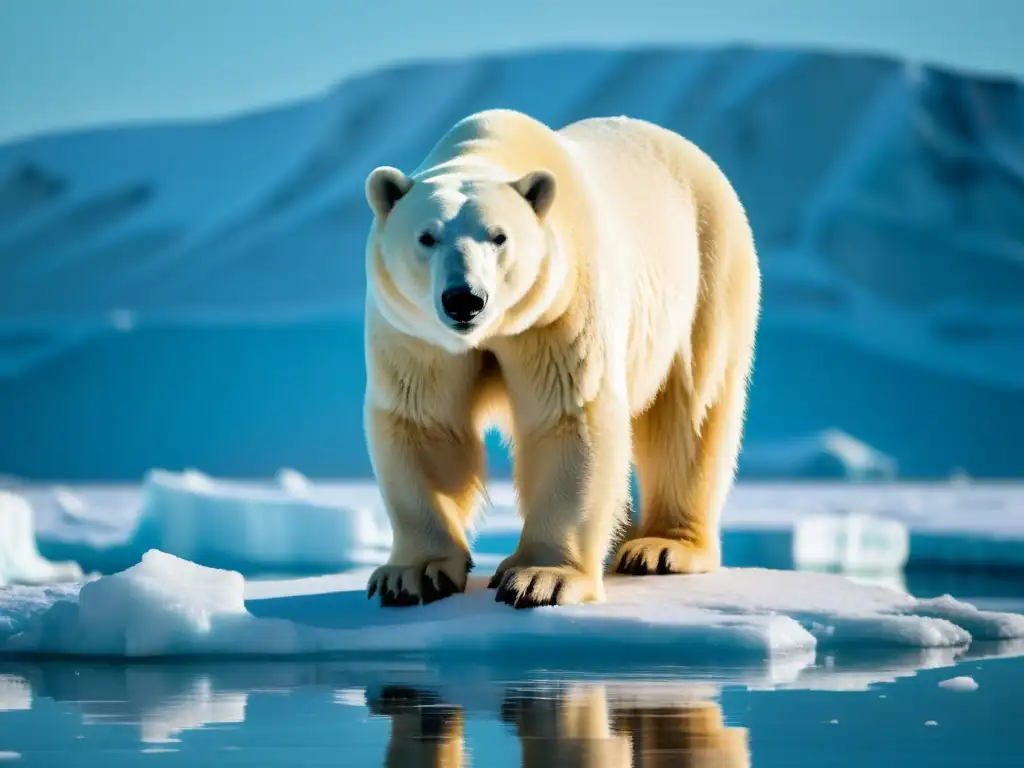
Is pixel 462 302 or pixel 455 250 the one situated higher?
pixel 455 250

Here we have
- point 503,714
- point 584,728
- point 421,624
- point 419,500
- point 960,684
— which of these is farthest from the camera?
point 419,500

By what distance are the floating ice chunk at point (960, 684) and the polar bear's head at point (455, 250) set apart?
1.38 metres

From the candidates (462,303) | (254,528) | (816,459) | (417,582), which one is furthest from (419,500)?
(816,459)

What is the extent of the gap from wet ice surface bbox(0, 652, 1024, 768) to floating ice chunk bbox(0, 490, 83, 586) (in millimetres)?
5175

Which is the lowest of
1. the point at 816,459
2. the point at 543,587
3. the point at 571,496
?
the point at 543,587

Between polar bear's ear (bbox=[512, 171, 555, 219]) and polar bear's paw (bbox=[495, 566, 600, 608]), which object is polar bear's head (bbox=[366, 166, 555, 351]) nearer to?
polar bear's ear (bbox=[512, 171, 555, 219])

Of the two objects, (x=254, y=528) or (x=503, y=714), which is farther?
(x=254, y=528)

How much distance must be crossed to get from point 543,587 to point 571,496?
26cm

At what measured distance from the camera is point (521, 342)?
437 cm

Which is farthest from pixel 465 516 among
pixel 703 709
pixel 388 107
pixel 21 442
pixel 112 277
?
pixel 388 107

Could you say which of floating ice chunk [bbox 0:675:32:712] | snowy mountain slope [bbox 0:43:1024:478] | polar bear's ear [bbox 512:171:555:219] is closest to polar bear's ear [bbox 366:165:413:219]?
polar bear's ear [bbox 512:171:555:219]

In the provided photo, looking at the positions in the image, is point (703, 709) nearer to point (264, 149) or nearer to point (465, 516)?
point (465, 516)

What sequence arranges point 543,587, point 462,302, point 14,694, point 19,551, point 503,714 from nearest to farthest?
point 503,714 → point 14,694 → point 462,302 → point 543,587 → point 19,551

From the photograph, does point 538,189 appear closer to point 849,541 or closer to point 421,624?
point 421,624
